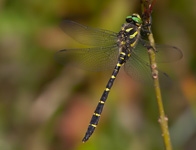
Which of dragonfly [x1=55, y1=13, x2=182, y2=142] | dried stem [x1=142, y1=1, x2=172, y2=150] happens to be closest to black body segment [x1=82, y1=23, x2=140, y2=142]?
dragonfly [x1=55, y1=13, x2=182, y2=142]

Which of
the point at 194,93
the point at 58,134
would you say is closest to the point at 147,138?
the point at 194,93

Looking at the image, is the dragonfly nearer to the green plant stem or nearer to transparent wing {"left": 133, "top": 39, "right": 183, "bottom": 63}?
transparent wing {"left": 133, "top": 39, "right": 183, "bottom": 63}

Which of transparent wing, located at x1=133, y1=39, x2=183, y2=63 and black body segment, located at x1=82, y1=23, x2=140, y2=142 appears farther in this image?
black body segment, located at x1=82, y1=23, x2=140, y2=142

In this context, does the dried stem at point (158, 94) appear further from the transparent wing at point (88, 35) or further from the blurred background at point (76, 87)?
the blurred background at point (76, 87)

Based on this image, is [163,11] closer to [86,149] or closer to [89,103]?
[89,103]

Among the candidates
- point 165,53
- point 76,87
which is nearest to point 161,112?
point 165,53

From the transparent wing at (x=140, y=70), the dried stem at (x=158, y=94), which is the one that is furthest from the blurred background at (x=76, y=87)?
the dried stem at (x=158, y=94)
